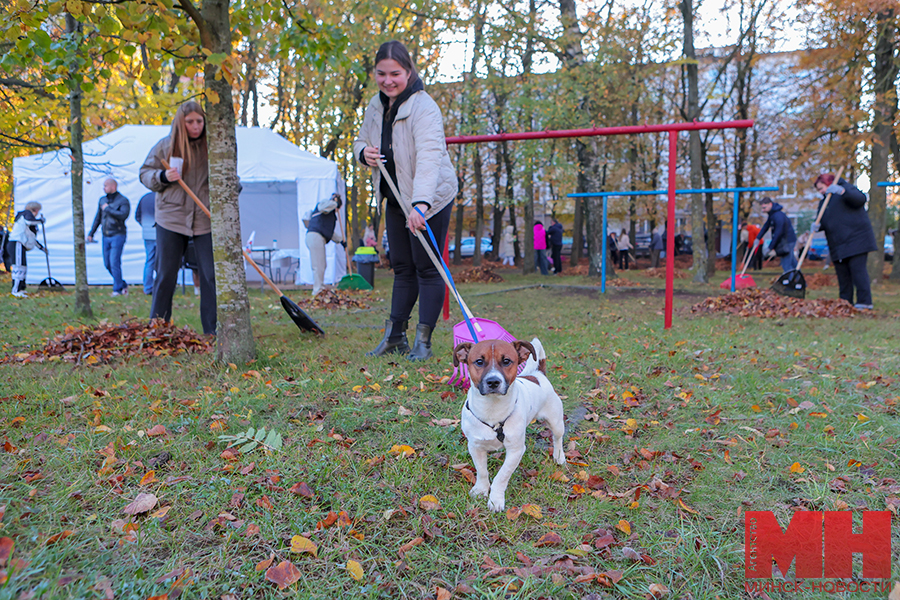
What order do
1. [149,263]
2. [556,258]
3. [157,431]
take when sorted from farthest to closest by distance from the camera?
[556,258] → [149,263] → [157,431]

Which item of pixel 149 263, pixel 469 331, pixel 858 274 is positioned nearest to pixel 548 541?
pixel 469 331

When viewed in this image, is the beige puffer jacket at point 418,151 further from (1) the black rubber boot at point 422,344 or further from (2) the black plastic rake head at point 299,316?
(2) the black plastic rake head at point 299,316

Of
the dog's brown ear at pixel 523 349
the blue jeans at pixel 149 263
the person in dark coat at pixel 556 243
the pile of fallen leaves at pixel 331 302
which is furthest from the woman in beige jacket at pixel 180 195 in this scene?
the person in dark coat at pixel 556 243

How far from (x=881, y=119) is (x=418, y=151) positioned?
13.4m

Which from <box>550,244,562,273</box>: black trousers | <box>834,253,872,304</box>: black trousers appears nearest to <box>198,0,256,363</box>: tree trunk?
<box>834,253,872,304</box>: black trousers

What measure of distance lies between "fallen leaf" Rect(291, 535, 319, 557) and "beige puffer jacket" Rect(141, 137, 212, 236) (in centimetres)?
359

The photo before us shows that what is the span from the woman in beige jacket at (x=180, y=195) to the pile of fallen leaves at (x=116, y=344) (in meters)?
0.29

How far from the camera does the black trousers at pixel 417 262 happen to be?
13.8ft

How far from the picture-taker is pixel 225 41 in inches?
153

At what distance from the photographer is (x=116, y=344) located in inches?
181

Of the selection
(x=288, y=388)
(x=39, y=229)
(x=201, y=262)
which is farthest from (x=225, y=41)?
(x=39, y=229)

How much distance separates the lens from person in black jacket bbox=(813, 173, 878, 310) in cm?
756

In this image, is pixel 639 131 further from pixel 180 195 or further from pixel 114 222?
pixel 114 222

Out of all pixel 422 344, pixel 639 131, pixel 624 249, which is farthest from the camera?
pixel 624 249
